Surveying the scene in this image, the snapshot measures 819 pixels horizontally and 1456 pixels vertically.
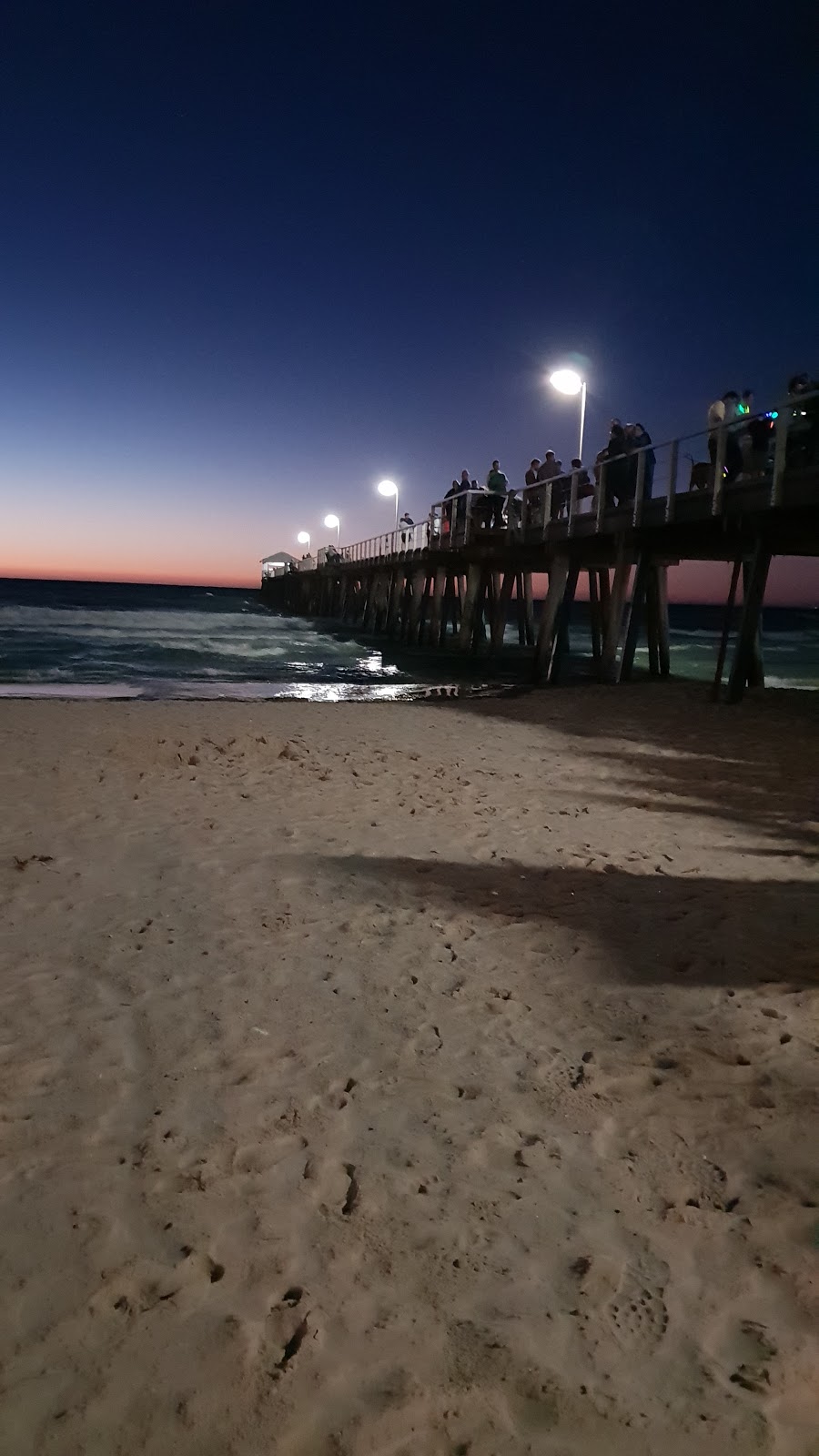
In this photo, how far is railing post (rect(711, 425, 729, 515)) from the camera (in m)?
12.1

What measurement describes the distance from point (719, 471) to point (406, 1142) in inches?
448

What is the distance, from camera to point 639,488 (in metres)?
14.3

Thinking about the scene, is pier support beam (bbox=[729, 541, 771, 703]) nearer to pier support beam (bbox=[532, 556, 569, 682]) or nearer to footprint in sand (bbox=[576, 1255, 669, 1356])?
pier support beam (bbox=[532, 556, 569, 682])

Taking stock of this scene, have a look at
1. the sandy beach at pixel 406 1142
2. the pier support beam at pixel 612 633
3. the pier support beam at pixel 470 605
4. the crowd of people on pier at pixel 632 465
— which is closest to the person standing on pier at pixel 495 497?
the crowd of people on pier at pixel 632 465

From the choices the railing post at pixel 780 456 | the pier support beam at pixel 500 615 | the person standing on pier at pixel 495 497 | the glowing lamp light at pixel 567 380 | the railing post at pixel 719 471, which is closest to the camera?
the railing post at pixel 780 456

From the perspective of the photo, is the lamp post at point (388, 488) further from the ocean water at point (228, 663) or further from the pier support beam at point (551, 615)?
the pier support beam at point (551, 615)

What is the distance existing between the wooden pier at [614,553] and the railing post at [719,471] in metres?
0.02

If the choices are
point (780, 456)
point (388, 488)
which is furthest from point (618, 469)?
point (388, 488)

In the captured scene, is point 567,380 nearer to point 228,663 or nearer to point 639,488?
point 639,488

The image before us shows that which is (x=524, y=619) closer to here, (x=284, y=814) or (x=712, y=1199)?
(x=284, y=814)

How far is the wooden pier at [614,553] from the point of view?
12.1 meters

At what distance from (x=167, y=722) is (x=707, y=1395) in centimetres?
1120

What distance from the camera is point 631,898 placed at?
5.28 metres

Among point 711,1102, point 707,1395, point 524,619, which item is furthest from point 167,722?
point 524,619
